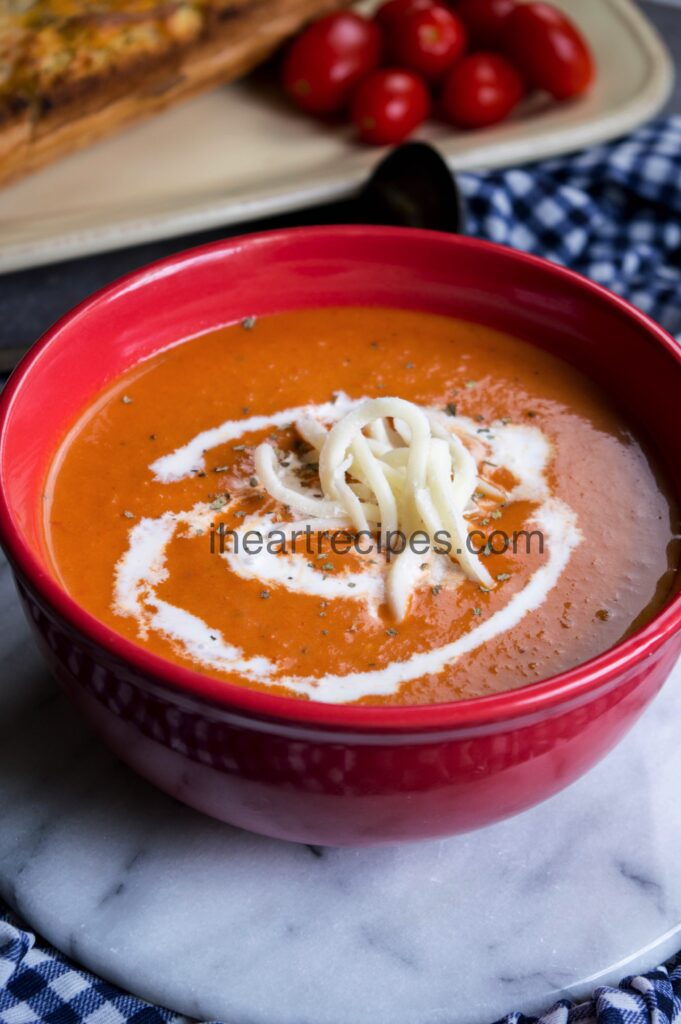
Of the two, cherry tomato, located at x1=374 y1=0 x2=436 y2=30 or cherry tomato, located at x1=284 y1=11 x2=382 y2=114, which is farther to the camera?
cherry tomato, located at x1=374 y1=0 x2=436 y2=30

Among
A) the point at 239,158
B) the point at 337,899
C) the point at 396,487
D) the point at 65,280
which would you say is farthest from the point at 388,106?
the point at 337,899

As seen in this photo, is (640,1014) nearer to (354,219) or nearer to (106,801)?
(106,801)

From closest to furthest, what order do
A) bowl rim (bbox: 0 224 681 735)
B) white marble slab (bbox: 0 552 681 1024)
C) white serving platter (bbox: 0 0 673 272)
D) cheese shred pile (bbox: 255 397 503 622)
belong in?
bowl rim (bbox: 0 224 681 735) → white marble slab (bbox: 0 552 681 1024) → cheese shred pile (bbox: 255 397 503 622) → white serving platter (bbox: 0 0 673 272)

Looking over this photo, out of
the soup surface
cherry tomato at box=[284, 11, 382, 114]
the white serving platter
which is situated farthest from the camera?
cherry tomato at box=[284, 11, 382, 114]

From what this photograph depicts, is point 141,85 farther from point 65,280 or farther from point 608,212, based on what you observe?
point 608,212

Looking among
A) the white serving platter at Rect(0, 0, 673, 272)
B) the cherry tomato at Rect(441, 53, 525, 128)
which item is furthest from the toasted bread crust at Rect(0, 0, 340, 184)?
the cherry tomato at Rect(441, 53, 525, 128)

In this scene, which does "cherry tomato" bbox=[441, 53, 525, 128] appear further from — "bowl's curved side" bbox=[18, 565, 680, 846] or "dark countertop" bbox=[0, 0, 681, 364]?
"bowl's curved side" bbox=[18, 565, 680, 846]

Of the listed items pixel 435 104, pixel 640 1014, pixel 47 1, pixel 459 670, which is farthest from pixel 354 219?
pixel 640 1014

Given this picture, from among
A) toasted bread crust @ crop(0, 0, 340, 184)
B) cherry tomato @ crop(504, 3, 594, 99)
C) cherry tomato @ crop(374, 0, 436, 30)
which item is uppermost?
toasted bread crust @ crop(0, 0, 340, 184)
